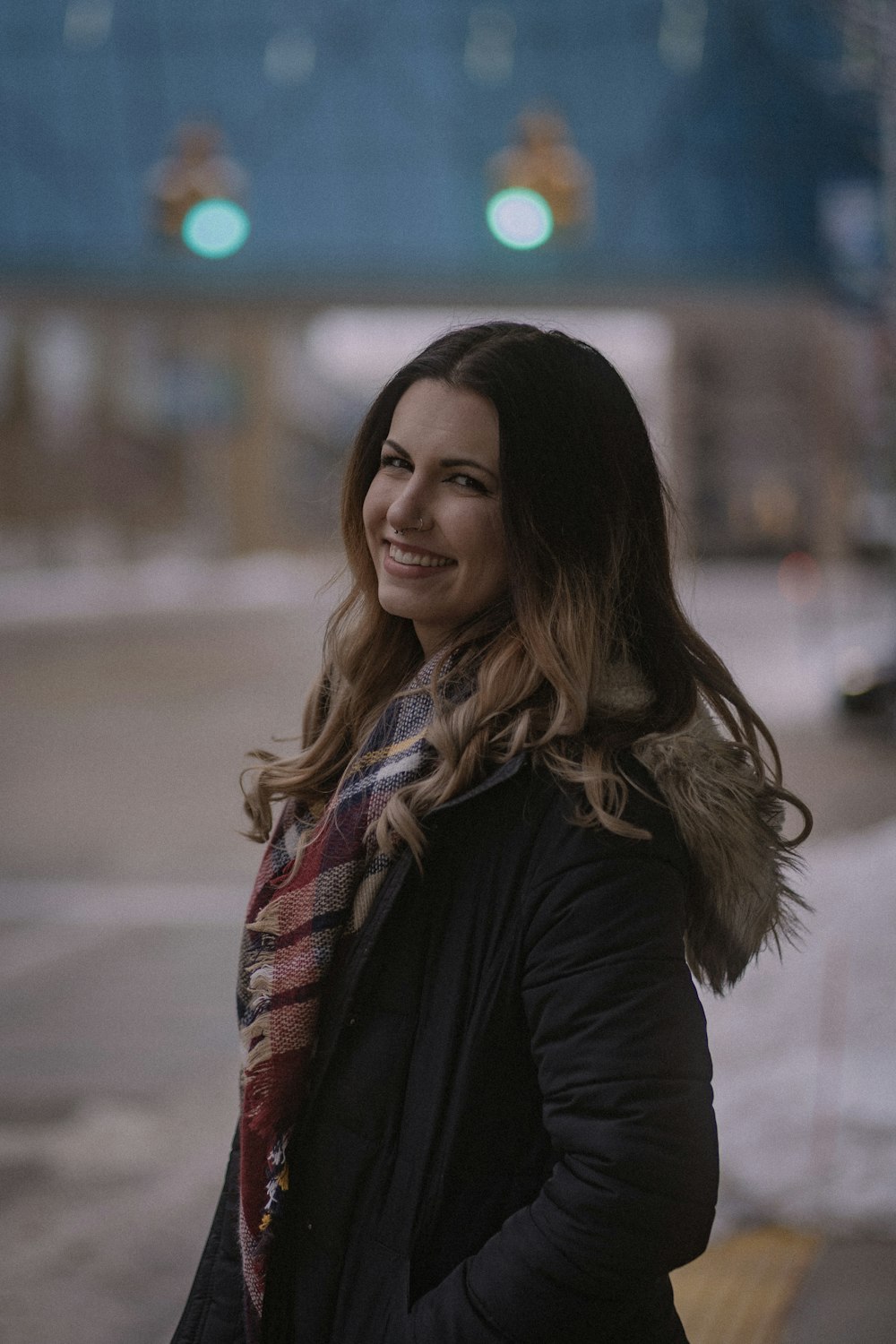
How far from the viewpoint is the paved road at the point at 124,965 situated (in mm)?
3619

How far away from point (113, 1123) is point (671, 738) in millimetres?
3332

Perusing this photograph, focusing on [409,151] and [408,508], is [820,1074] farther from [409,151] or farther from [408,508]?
[409,151]

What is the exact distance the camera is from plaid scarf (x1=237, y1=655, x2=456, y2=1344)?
1692 millimetres

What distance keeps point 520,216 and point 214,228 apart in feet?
7.10

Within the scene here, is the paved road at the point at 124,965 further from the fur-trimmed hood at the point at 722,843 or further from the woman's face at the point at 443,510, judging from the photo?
the woman's face at the point at 443,510

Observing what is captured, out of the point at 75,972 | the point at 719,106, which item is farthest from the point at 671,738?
the point at 719,106

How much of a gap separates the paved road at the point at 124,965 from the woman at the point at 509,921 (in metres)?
1.81

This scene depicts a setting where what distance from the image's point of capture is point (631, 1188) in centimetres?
147

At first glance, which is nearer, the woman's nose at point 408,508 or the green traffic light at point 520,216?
the woman's nose at point 408,508

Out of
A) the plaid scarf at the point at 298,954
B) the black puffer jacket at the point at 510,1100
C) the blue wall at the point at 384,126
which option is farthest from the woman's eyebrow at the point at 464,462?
the blue wall at the point at 384,126

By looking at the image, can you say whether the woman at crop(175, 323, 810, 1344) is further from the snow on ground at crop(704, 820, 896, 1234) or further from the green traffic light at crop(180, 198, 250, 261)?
the green traffic light at crop(180, 198, 250, 261)

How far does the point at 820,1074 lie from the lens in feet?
13.8

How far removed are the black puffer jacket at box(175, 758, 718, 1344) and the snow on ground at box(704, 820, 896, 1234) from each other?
207 cm

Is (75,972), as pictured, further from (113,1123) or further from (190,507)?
(190,507)
